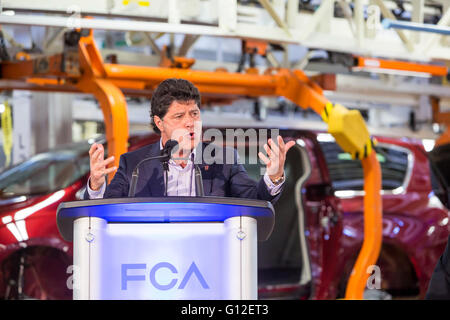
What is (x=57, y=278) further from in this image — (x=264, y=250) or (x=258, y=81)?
(x=258, y=81)

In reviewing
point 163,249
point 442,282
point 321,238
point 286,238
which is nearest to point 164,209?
point 163,249

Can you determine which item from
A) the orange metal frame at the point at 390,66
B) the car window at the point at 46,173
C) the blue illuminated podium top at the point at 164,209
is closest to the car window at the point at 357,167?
the orange metal frame at the point at 390,66

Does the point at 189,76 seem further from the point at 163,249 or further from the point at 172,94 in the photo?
the point at 163,249

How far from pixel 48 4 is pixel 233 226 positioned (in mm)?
3041

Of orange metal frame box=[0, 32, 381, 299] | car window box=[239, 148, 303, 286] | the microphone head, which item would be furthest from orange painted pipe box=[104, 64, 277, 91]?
the microphone head

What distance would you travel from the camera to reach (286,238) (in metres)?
5.64

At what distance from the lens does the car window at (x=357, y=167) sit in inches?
222

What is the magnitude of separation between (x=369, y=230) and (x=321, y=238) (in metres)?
0.40

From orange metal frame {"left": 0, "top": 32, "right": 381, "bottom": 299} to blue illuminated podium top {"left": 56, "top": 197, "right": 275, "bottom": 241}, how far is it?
2258 millimetres

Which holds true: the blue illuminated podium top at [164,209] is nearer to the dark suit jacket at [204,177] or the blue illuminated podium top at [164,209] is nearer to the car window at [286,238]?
the dark suit jacket at [204,177]

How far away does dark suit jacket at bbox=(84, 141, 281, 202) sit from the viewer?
2.84m
